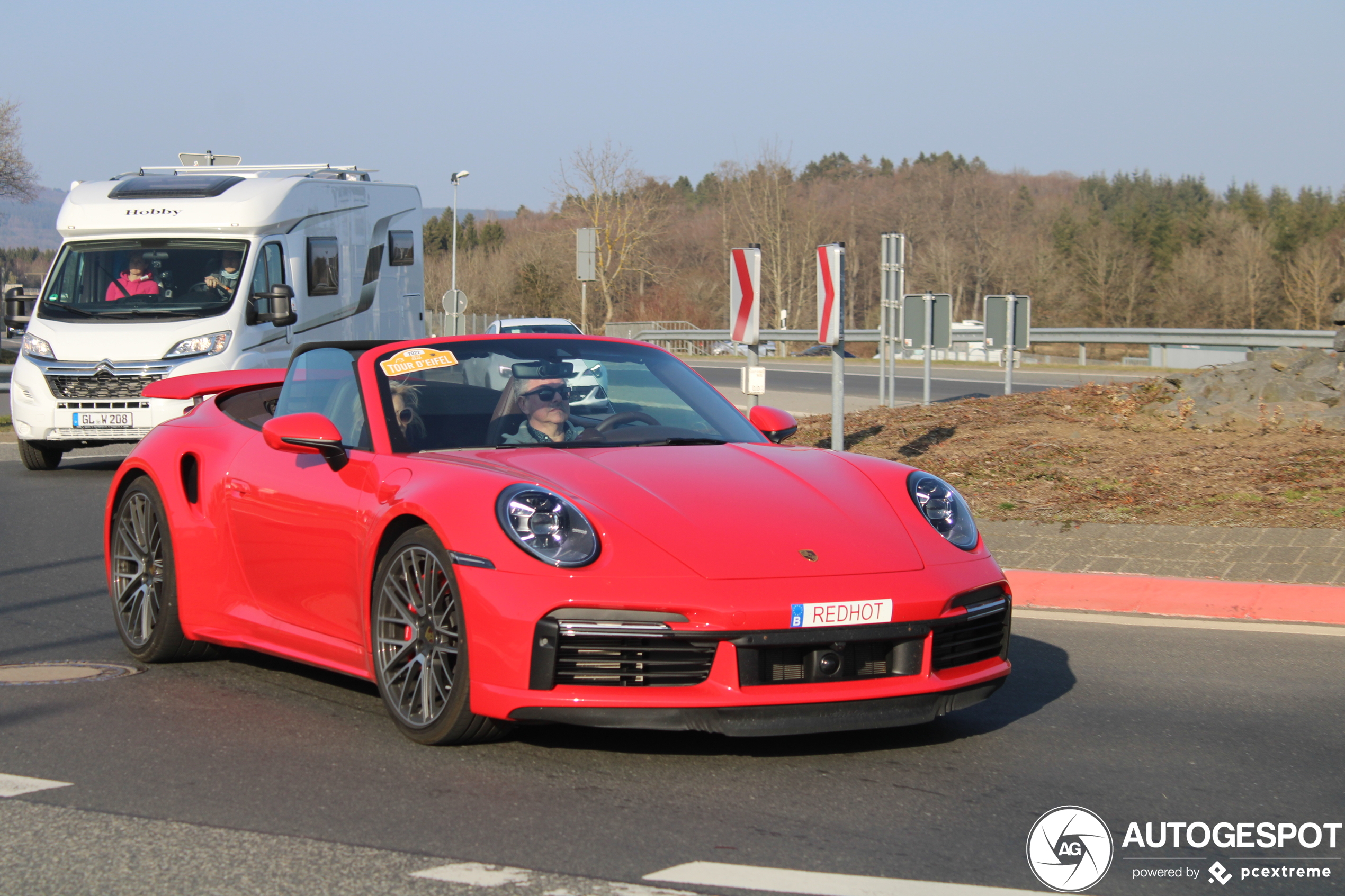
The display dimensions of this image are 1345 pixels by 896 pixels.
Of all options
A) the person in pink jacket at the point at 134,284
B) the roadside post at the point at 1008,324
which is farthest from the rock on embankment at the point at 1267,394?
the person in pink jacket at the point at 134,284

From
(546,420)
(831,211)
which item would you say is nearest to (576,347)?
(546,420)

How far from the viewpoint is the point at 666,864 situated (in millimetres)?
3559

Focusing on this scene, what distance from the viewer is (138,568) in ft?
21.1

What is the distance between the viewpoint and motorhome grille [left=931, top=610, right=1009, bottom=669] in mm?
4617

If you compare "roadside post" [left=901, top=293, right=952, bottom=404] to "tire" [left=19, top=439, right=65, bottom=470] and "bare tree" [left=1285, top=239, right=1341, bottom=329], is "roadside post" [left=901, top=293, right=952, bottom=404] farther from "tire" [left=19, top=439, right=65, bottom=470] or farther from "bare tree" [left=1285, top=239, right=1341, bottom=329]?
"bare tree" [left=1285, top=239, right=1341, bottom=329]

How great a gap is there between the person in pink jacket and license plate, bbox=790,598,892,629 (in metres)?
12.7

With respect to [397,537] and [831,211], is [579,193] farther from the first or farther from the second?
[397,537]

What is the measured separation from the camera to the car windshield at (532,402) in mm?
5402

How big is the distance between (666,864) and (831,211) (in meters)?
99.8

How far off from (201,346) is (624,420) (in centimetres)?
1043

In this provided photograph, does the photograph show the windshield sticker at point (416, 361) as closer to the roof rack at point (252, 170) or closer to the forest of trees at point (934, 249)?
the roof rack at point (252, 170)

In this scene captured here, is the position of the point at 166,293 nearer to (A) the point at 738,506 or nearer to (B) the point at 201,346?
(B) the point at 201,346

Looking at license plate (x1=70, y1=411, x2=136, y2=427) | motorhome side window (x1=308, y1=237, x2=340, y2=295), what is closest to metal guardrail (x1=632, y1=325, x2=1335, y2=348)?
motorhome side window (x1=308, y1=237, x2=340, y2=295)

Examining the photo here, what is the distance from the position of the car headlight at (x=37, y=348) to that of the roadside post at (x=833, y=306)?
8.43m
